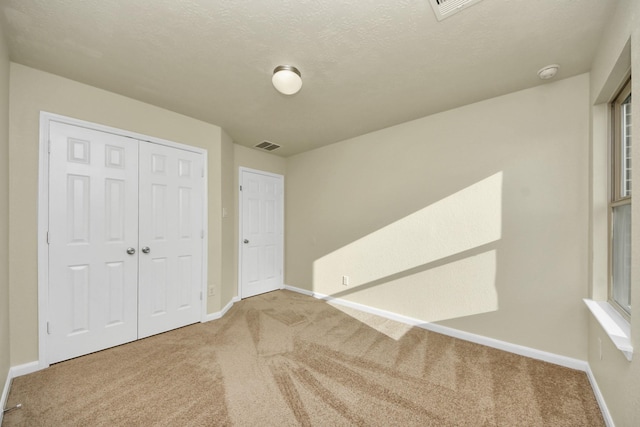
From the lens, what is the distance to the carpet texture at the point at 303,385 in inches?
61.4

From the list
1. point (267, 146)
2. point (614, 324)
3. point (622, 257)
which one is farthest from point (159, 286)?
point (622, 257)

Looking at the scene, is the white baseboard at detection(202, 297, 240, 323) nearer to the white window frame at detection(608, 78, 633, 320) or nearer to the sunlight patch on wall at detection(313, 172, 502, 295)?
the sunlight patch on wall at detection(313, 172, 502, 295)

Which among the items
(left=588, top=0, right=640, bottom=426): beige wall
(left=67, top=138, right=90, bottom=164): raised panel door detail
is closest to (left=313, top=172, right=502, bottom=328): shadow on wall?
(left=588, top=0, right=640, bottom=426): beige wall

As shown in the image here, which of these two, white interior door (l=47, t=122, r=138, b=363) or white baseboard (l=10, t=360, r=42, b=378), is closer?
white baseboard (l=10, t=360, r=42, b=378)

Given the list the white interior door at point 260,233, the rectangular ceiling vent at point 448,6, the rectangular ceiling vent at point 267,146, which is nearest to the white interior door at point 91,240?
the white interior door at point 260,233

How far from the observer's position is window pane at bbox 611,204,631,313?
1600 millimetres

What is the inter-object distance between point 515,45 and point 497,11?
42 centimetres

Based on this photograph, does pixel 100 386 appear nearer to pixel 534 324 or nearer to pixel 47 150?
pixel 47 150

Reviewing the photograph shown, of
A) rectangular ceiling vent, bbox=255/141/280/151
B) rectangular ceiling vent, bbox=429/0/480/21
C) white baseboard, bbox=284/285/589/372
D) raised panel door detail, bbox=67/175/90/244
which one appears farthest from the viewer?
rectangular ceiling vent, bbox=255/141/280/151

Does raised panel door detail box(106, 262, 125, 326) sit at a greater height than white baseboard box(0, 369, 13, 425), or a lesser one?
greater

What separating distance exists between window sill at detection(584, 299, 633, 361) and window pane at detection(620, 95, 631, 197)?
808 millimetres

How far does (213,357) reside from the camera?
2238 millimetres

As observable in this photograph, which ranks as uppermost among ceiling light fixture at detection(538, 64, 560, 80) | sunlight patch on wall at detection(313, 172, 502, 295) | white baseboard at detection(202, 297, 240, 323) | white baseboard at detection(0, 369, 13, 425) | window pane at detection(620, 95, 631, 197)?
ceiling light fixture at detection(538, 64, 560, 80)

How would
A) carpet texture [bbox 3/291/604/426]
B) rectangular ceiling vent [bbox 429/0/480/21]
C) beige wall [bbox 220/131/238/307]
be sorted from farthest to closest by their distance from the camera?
1. beige wall [bbox 220/131/238/307]
2. carpet texture [bbox 3/291/604/426]
3. rectangular ceiling vent [bbox 429/0/480/21]
